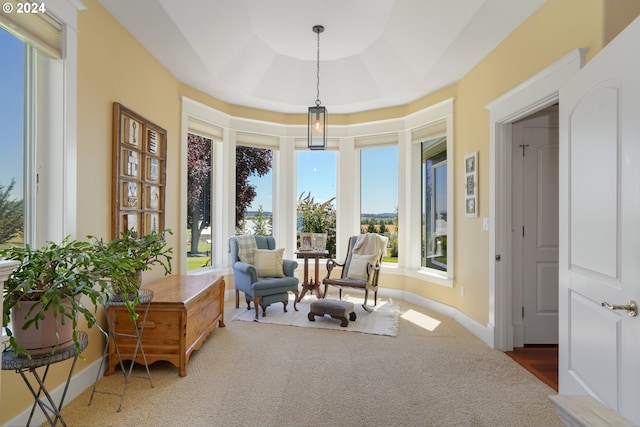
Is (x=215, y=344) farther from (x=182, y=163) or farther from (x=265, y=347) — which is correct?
(x=182, y=163)

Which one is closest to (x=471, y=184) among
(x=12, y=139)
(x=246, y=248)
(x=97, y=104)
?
(x=246, y=248)

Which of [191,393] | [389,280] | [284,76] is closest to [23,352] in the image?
[191,393]

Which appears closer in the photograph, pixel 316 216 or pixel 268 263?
pixel 268 263

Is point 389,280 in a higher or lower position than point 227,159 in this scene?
lower

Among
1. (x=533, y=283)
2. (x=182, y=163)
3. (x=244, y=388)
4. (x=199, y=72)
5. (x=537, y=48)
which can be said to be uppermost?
(x=199, y=72)

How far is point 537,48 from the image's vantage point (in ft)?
9.39

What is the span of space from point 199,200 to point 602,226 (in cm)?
444

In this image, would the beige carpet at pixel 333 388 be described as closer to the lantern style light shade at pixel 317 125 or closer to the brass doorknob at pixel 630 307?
the brass doorknob at pixel 630 307

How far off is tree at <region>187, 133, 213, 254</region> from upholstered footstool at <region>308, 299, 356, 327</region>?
187cm

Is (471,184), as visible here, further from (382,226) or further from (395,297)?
(395,297)

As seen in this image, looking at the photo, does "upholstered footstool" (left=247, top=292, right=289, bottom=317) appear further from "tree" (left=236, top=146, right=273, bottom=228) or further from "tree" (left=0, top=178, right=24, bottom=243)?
"tree" (left=0, top=178, right=24, bottom=243)

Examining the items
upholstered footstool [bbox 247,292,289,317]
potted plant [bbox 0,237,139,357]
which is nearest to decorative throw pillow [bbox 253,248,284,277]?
upholstered footstool [bbox 247,292,289,317]

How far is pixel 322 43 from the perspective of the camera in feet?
14.1

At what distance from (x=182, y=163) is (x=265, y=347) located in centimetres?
242
